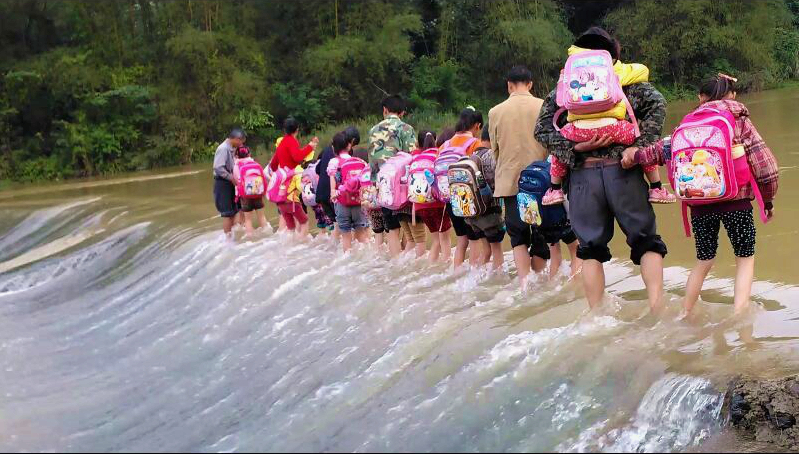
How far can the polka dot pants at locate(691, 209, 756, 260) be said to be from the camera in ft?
16.3

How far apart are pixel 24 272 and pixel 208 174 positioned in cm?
1198

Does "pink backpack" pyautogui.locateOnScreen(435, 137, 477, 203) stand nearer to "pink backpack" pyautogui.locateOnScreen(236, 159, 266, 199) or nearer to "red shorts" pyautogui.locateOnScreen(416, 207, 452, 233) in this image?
"red shorts" pyautogui.locateOnScreen(416, 207, 452, 233)

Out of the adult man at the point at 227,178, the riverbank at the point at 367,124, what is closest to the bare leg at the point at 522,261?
the adult man at the point at 227,178

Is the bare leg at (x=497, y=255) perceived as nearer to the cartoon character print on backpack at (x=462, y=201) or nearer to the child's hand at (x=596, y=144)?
the cartoon character print on backpack at (x=462, y=201)

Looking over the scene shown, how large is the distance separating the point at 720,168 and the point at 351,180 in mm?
4904

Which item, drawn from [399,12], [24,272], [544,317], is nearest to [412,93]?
[399,12]

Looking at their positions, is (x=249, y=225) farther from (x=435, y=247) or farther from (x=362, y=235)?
(x=435, y=247)

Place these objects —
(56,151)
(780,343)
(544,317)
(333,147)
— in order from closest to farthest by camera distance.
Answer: (780,343) → (544,317) → (333,147) → (56,151)

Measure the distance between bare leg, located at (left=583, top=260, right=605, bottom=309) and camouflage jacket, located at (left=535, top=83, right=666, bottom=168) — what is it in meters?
0.65

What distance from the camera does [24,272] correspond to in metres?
13.8

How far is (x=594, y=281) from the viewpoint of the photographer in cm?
538

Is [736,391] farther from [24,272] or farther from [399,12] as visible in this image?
[399,12]

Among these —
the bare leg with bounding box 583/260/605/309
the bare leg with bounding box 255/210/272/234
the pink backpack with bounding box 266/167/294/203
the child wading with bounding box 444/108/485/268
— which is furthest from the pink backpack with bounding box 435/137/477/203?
the bare leg with bounding box 255/210/272/234

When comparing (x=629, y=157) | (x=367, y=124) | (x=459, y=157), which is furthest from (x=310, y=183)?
(x=367, y=124)
